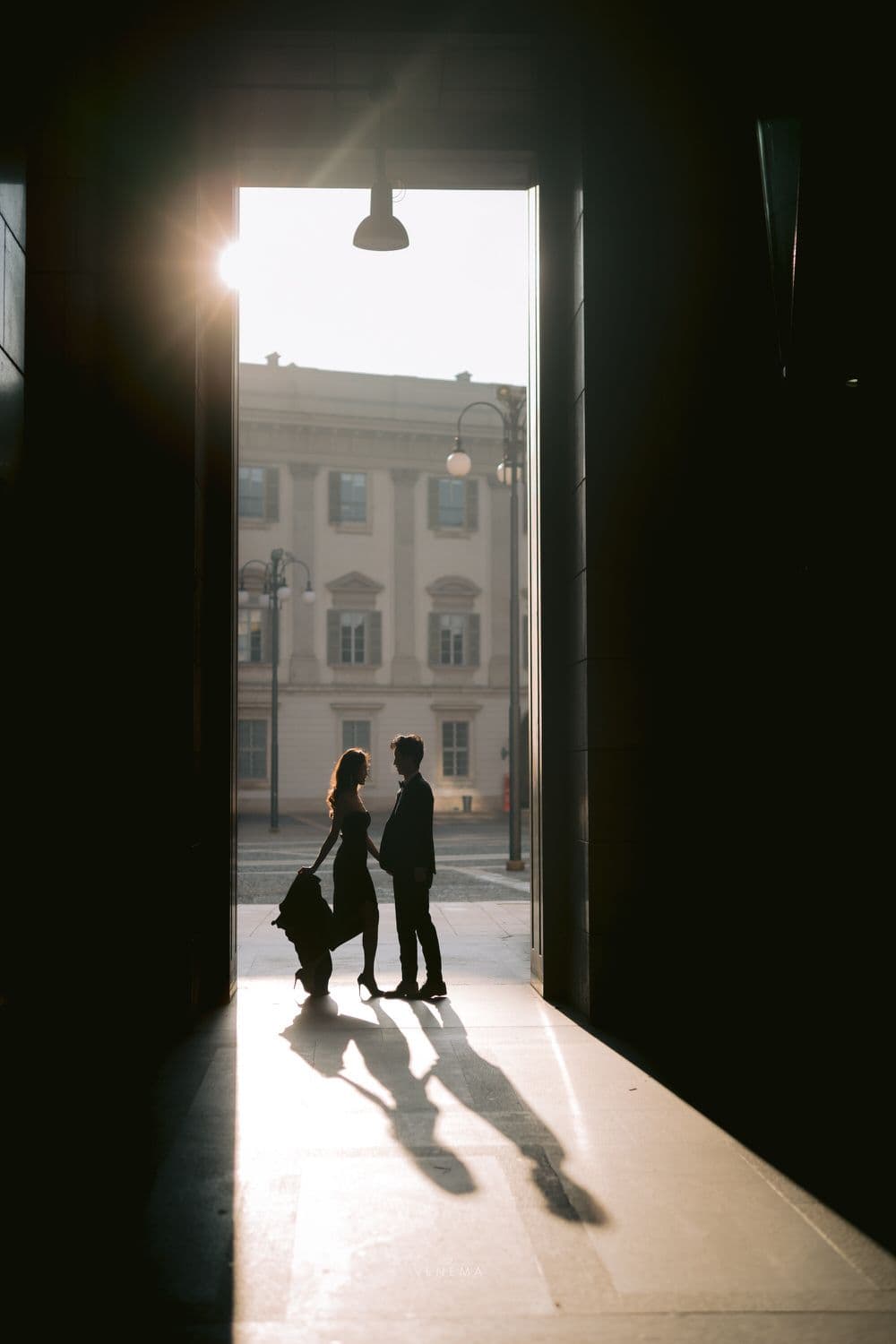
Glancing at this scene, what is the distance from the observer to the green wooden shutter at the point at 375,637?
42.5m

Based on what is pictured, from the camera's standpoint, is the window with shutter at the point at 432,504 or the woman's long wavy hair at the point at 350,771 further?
the window with shutter at the point at 432,504

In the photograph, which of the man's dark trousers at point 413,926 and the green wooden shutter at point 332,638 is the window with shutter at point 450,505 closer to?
the green wooden shutter at point 332,638

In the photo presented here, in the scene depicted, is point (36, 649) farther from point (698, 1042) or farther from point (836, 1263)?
point (836, 1263)

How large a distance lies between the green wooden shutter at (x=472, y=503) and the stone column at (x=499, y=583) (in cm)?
47

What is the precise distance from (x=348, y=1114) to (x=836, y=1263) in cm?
243

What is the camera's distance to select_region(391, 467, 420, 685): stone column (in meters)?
42.7

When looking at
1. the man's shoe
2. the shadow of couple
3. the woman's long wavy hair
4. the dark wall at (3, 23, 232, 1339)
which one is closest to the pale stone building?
the woman's long wavy hair

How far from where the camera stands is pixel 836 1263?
4125 millimetres

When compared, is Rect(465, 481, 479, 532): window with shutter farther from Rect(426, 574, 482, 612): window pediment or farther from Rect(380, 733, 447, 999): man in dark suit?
Rect(380, 733, 447, 999): man in dark suit

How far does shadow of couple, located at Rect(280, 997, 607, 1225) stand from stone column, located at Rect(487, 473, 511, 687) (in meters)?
34.4

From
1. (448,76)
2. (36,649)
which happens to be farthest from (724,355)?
(36,649)

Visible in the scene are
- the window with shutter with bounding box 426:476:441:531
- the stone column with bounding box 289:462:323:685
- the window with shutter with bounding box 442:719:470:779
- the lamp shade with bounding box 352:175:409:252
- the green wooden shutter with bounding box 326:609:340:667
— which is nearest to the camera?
the lamp shade with bounding box 352:175:409:252

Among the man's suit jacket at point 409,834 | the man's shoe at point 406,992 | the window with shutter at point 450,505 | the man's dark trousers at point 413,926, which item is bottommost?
the man's shoe at point 406,992

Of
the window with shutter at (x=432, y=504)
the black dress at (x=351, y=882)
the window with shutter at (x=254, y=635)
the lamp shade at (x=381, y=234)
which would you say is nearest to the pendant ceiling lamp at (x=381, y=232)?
the lamp shade at (x=381, y=234)
